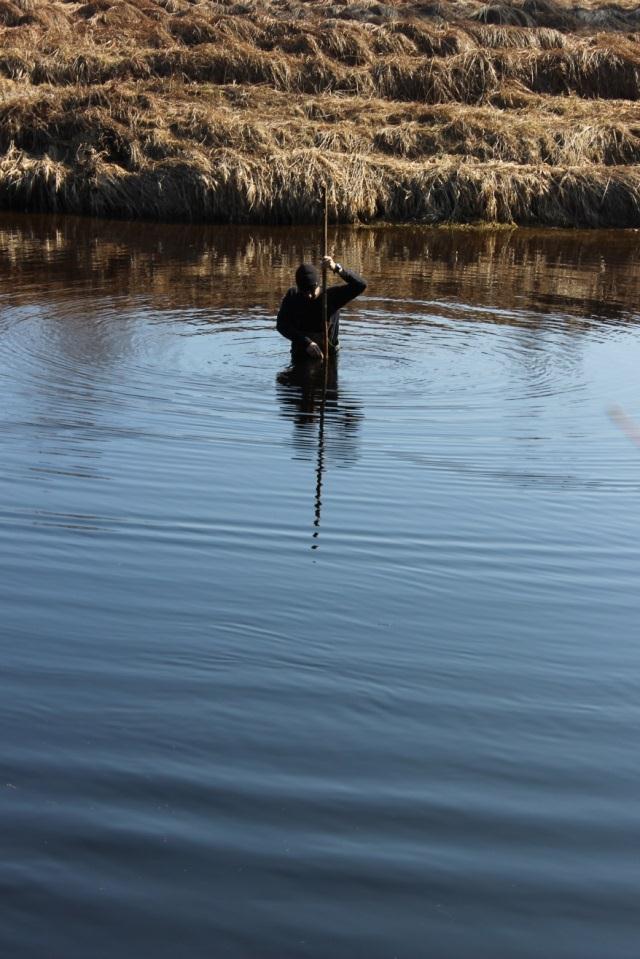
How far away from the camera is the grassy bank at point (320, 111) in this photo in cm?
2253

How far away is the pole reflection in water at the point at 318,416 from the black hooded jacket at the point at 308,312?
0.88 ft

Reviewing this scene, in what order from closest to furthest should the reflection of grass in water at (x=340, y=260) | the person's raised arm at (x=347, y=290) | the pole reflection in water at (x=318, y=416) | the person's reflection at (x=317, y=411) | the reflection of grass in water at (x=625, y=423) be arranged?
the pole reflection in water at (x=318, y=416)
the person's reflection at (x=317, y=411)
the reflection of grass in water at (x=625, y=423)
the person's raised arm at (x=347, y=290)
the reflection of grass in water at (x=340, y=260)

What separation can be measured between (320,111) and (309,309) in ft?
53.7

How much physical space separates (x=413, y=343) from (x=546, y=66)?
768 inches

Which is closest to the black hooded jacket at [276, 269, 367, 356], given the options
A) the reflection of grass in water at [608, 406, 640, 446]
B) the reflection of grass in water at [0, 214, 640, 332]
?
the reflection of grass in water at [608, 406, 640, 446]

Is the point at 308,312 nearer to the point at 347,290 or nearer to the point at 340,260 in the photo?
the point at 347,290

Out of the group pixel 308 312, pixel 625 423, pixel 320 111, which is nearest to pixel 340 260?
pixel 308 312

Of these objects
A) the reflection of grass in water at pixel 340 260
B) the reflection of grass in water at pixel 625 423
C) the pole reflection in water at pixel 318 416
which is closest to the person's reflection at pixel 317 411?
the pole reflection in water at pixel 318 416

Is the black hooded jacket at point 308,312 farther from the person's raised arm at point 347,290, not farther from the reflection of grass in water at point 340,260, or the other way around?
the reflection of grass in water at point 340,260

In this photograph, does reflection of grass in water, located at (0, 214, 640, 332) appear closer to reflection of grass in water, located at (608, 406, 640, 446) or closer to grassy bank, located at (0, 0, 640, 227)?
grassy bank, located at (0, 0, 640, 227)

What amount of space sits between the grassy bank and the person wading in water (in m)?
11.6

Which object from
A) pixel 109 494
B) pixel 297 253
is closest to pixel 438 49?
pixel 297 253

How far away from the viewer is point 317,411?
9.51m

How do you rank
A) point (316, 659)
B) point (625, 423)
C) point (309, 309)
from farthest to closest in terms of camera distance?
point (309, 309), point (625, 423), point (316, 659)
